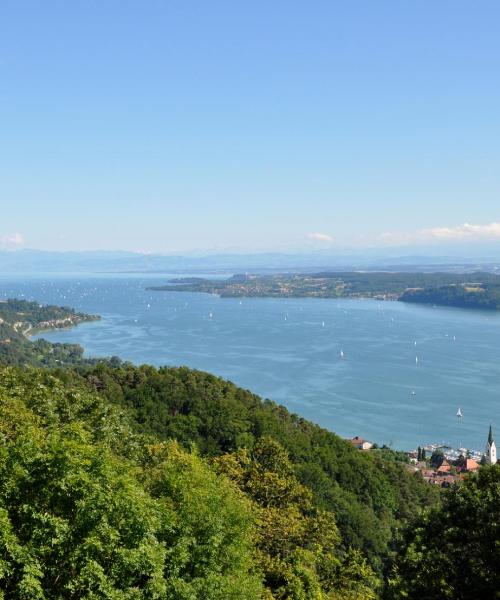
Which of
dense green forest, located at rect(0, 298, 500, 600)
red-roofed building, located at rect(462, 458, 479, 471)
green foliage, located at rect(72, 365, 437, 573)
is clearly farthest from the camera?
red-roofed building, located at rect(462, 458, 479, 471)

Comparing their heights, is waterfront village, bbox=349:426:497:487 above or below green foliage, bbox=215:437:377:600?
Result: below

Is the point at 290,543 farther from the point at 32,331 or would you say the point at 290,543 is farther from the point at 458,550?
the point at 32,331

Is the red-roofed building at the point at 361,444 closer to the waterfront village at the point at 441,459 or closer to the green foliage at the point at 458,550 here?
the waterfront village at the point at 441,459

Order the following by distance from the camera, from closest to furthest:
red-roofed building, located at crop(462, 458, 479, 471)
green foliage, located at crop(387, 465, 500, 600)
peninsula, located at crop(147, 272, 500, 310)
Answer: green foliage, located at crop(387, 465, 500, 600) → red-roofed building, located at crop(462, 458, 479, 471) → peninsula, located at crop(147, 272, 500, 310)

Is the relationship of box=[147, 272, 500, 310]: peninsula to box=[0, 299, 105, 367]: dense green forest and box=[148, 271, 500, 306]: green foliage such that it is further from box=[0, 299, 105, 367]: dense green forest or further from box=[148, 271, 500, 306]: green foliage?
box=[0, 299, 105, 367]: dense green forest

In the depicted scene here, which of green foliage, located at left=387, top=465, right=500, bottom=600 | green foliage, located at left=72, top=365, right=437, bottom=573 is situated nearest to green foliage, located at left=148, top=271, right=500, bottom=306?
green foliage, located at left=72, top=365, right=437, bottom=573

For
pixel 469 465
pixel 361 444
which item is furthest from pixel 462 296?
pixel 469 465
